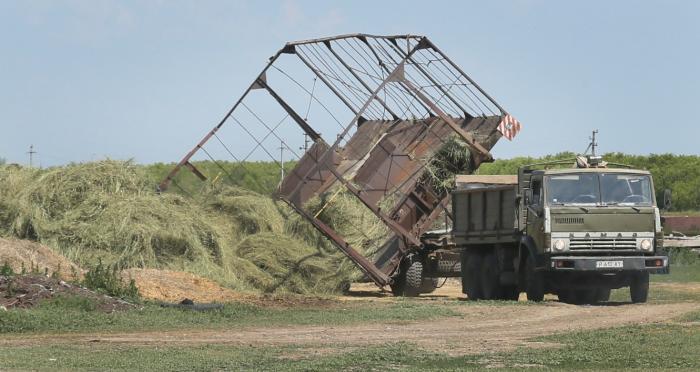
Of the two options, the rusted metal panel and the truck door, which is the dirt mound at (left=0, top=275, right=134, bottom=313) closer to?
the truck door

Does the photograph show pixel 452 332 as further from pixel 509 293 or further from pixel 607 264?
pixel 509 293

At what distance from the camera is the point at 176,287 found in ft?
92.4

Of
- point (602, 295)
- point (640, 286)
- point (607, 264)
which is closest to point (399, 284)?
point (602, 295)

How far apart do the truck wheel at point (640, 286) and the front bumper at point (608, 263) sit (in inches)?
36.4

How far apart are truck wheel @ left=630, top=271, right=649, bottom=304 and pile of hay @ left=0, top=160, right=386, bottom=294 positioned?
6.79 metres

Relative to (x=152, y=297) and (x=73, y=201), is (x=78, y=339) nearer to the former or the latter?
(x=152, y=297)

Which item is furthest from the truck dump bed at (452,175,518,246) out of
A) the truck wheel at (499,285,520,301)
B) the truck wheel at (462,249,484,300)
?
the truck wheel at (499,285,520,301)

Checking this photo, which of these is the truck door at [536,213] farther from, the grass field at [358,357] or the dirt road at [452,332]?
the grass field at [358,357]

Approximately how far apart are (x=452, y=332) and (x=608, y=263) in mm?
7243

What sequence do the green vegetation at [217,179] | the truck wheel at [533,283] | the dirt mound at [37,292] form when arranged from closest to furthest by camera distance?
the dirt mound at [37,292] < the truck wheel at [533,283] < the green vegetation at [217,179]

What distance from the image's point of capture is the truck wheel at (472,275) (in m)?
31.3

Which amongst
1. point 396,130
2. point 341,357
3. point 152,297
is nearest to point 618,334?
point 341,357

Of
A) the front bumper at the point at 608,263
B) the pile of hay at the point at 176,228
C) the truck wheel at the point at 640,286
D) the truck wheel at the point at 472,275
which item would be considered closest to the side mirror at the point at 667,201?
the front bumper at the point at 608,263

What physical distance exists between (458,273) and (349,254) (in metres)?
3.13
